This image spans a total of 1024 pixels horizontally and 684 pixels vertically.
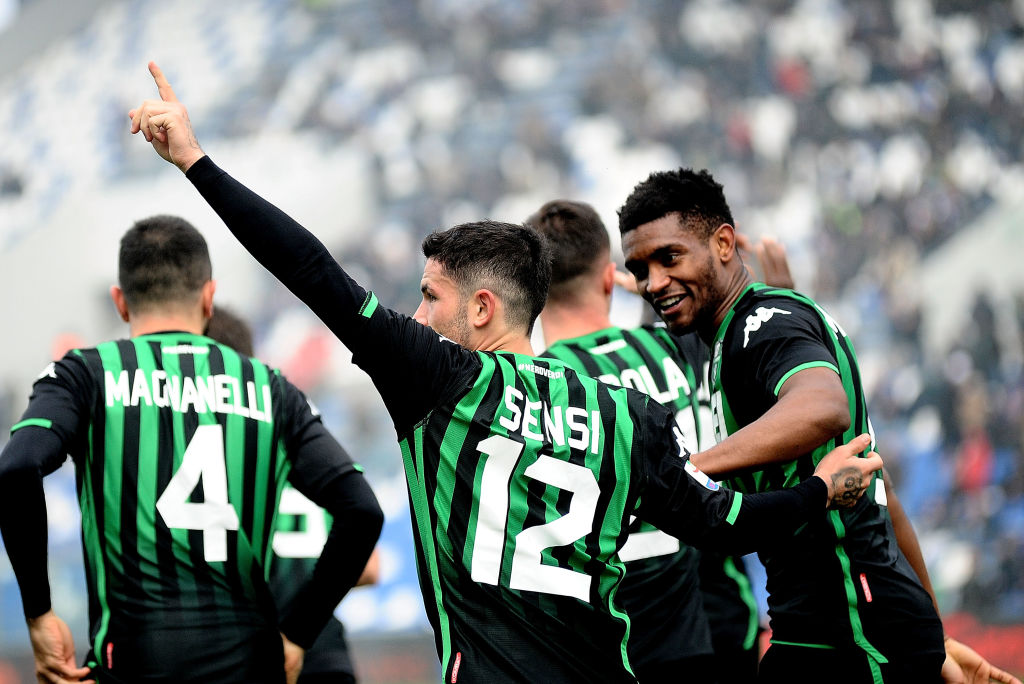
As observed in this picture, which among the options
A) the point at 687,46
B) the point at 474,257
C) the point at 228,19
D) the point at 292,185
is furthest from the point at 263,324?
the point at 474,257

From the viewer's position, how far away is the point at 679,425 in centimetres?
336

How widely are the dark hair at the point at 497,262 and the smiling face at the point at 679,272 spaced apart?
0.62m

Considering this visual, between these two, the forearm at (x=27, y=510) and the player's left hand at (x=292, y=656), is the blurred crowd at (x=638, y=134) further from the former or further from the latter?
the forearm at (x=27, y=510)

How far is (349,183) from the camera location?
37.2 feet

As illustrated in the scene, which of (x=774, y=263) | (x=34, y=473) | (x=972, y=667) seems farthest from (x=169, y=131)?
(x=972, y=667)

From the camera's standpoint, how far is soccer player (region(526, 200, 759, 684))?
11.0 feet

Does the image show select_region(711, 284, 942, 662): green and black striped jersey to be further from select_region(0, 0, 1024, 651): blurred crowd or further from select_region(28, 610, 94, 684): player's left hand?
select_region(0, 0, 1024, 651): blurred crowd

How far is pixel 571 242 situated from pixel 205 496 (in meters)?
1.46

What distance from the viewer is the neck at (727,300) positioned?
2.88 m

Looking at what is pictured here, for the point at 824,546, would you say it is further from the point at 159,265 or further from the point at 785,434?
the point at 159,265

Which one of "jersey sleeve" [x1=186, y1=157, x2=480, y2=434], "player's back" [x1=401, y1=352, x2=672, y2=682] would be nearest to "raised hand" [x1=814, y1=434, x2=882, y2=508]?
"player's back" [x1=401, y1=352, x2=672, y2=682]

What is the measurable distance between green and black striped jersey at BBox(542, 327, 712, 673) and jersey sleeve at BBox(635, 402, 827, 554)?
0.96 metres

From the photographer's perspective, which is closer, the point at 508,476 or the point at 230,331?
the point at 508,476

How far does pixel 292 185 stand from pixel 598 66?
3604mm
